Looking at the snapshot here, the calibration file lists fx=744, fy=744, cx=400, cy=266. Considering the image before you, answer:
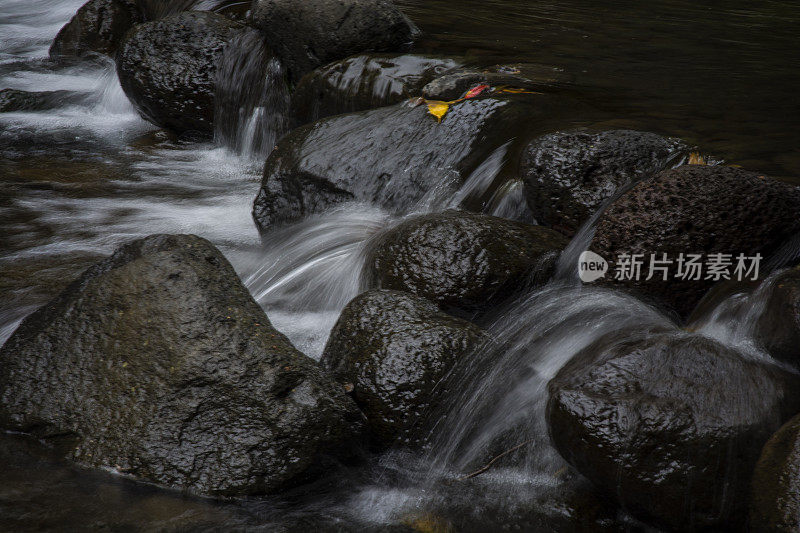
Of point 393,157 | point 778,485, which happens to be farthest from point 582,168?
point 778,485

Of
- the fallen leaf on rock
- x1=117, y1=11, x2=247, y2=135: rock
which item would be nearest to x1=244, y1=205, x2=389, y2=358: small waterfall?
the fallen leaf on rock

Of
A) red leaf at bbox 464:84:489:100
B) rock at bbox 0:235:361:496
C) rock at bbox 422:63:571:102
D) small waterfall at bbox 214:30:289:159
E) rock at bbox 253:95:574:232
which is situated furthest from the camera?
small waterfall at bbox 214:30:289:159

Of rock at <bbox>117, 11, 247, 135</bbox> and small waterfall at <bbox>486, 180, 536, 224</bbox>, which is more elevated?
rock at <bbox>117, 11, 247, 135</bbox>

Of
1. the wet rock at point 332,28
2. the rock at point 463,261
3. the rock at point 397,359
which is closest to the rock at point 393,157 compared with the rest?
the rock at point 463,261

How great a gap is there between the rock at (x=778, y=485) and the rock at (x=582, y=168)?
2073 millimetres

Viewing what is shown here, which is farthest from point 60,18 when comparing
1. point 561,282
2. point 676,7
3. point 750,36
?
point 561,282

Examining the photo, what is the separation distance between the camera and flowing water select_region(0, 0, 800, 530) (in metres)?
3.42

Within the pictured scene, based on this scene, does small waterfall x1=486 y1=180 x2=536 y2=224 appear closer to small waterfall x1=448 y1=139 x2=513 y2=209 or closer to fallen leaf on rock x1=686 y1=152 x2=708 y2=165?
small waterfall x1=448 y1=139 x2=513 y2=209

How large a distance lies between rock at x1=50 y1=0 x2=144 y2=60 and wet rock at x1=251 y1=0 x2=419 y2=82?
440 cm

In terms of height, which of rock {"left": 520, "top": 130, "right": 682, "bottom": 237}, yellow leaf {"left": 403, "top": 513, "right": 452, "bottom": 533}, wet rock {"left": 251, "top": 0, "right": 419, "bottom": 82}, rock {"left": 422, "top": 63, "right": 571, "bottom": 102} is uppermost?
wet rock {"left": 251, "top": 0, "right": 419, "bottom": 82}

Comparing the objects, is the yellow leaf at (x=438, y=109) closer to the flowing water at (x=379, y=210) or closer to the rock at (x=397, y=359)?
the flowing water at (x=379, y=210)

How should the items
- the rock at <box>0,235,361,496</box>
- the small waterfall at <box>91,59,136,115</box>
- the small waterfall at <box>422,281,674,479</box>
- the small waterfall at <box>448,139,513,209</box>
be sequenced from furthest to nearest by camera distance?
1. the small waterfall at <box>91,59,136,115</box>
2. the small waterfall at <box>448,139,513,209</box>
3. the small waterfall at <box>422,281,674,479</box>
4. the rock at <box>0,235,361,496</box>

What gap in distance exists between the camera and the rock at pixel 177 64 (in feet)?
27.7

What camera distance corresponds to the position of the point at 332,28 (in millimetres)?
7496
